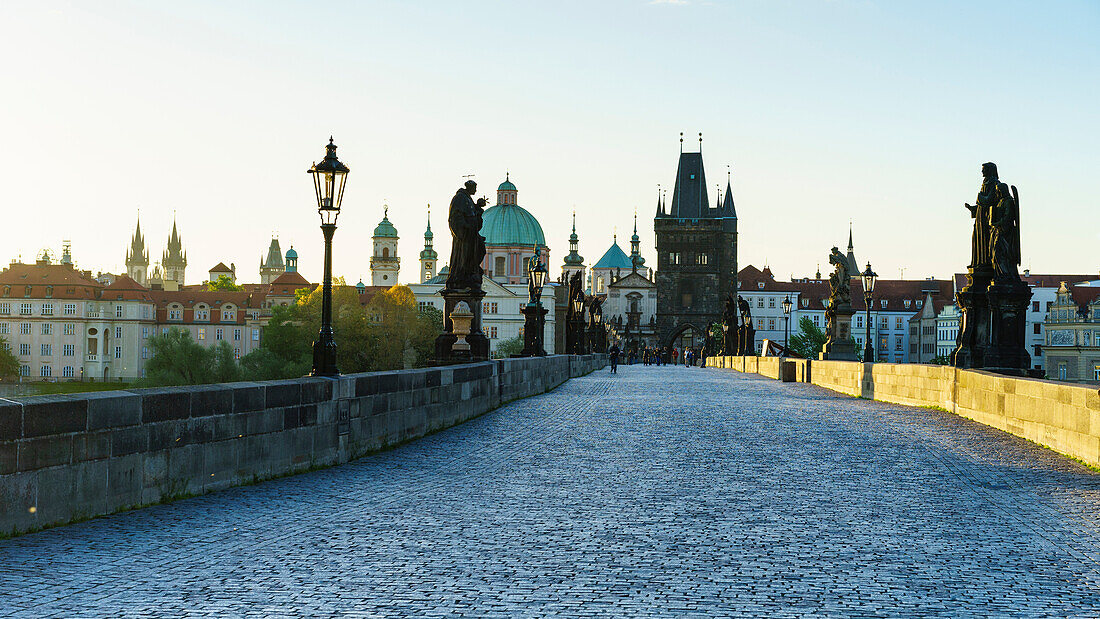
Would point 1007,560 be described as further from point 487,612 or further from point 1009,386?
point 1009,386

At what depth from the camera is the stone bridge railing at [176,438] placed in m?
7.34

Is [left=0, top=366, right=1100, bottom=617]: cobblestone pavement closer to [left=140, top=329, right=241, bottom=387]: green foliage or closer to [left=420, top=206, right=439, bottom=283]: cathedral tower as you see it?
[left=140, top=329, right=241, bottom=387]: green foliage

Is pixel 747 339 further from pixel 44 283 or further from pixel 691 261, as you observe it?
pixel 44 283

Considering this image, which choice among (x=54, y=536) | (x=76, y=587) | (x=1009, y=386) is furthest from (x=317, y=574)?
(x=1009, y=386)

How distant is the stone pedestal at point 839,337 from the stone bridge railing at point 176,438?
2540 centimetres

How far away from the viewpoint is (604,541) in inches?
298

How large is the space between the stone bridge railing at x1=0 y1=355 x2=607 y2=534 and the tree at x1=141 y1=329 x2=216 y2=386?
78.3m

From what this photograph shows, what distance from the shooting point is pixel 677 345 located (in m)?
157

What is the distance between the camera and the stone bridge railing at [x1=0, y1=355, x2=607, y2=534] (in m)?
7.34

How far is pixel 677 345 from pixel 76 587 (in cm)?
15196

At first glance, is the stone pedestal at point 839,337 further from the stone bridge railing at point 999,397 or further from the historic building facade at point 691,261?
the historic building facade at point 691,261

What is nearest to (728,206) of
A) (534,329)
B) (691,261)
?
(691,261)

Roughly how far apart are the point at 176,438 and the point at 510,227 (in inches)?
6497

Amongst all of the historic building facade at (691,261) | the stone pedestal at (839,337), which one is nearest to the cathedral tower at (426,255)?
the historic building facade at (691,261)
